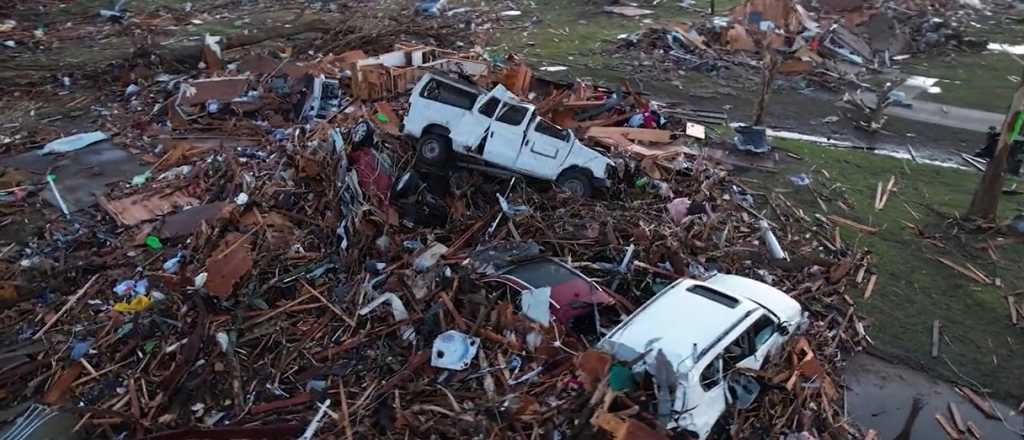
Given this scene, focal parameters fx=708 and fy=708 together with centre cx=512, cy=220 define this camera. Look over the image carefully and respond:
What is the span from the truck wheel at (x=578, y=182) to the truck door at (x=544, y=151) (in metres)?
0.17

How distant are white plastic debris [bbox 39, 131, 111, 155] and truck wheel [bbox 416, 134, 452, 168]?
6786 mm

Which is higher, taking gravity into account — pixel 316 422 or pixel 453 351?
pixel 453 351

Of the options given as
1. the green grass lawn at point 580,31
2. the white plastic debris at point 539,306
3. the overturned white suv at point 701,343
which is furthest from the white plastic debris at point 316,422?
the green grass lawn at point 580,31

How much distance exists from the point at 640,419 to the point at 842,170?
829 centimetres

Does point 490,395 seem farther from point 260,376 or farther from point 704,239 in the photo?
point 704,239

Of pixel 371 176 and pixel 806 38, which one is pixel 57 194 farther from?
pixel 806 38

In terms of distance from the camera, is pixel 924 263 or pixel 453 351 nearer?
pixel 453 351

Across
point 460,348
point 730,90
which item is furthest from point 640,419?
point 730,90

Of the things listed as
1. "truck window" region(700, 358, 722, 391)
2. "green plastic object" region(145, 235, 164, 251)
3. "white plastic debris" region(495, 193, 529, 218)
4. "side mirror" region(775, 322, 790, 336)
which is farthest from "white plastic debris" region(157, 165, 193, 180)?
"side mirror" region(775, 322, 790, 336)

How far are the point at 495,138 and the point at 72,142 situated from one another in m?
8.19

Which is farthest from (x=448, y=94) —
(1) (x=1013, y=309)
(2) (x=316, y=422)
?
(1) (x=1013, y=309)

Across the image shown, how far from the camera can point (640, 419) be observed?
226 inches

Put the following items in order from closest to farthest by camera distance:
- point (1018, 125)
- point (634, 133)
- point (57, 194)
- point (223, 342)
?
point (223, 342), point (1018, 125), point (57, 194), point (634, 133)

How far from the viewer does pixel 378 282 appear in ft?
25.8
